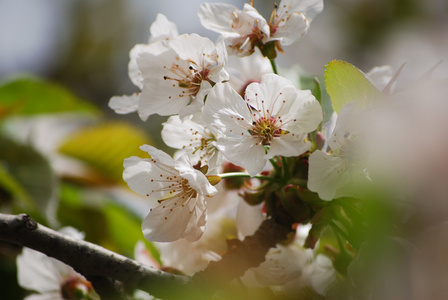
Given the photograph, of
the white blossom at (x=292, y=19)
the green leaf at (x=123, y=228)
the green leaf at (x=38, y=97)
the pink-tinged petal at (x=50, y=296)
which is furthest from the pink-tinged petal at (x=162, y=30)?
the green leaf at (x=38, y=97)

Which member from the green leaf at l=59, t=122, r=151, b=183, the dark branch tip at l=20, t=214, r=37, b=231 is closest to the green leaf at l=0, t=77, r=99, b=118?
the green leaf at l=59, t=122, r=151, b=183

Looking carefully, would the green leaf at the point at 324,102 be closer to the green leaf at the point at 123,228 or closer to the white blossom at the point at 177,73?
the white blossom at the point at 177,73

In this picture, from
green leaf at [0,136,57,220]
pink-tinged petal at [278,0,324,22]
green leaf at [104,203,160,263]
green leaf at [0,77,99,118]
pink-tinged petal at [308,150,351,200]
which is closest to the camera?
pink-tinged petal at [308,150,351,200]

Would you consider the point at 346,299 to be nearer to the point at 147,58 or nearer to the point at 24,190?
the point at 147,58

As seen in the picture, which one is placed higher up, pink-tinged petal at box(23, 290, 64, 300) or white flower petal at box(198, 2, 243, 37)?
white flower petal at box(198, 2, 243, 37)

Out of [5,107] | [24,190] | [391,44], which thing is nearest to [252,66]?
[24,190]

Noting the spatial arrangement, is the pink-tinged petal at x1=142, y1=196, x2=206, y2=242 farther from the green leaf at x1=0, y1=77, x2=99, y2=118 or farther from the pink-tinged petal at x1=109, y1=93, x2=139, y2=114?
the green leaf at x1=0, y1=77, x2=99, y2=118

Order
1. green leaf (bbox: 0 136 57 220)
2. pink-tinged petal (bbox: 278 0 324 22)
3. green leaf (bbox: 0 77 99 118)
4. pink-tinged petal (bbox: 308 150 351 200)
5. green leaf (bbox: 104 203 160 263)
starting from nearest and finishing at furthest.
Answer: pink-tinged petal (bbox: 308 150 351 200)
pink-tinged petal (bbox: 278 0 324 22)
green leaf (bbox: 0 136 57 220)
green leaf (bbox: 104 203 160 263)
green leaf (bbox: 0 77 99 118)
